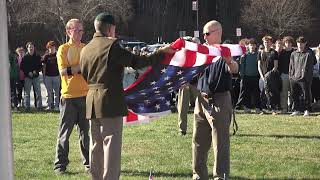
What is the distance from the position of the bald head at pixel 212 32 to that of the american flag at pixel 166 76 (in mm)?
162

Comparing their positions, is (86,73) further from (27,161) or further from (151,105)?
(27,161)

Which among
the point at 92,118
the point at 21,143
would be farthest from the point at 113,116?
the point at 21,143

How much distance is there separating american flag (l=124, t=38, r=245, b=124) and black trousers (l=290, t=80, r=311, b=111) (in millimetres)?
8781

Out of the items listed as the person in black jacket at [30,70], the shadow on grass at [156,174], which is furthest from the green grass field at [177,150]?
the person in black jacket at [30,70]

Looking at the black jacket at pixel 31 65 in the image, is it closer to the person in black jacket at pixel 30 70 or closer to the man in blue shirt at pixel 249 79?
the person in black jacket at pixel 30 70

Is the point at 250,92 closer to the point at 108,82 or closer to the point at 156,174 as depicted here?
the point at 156,174

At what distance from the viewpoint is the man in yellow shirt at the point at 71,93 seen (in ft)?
26.1

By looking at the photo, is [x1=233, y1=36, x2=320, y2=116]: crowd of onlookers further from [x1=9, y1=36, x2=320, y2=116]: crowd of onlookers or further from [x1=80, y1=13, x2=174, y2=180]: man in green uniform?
[x1=80, y1=13, x2=174, y2=180]: man in green uniform

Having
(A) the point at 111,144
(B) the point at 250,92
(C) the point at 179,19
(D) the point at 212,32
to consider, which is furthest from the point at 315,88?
(C) the point at 179,19

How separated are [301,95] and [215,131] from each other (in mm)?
9406

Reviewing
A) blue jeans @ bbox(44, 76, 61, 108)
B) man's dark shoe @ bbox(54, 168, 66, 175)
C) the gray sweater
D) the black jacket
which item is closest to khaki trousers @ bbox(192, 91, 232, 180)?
man's dark shoe @ bbox(54, 168, 66, 175)

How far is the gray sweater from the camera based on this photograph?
15.1 meters

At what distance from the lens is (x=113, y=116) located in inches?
244

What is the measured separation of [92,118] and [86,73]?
51cm
